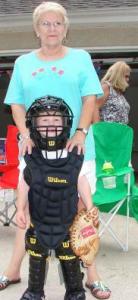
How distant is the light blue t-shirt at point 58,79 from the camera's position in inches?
99.0

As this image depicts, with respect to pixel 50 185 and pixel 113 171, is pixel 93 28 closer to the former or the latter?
pixel 113 171

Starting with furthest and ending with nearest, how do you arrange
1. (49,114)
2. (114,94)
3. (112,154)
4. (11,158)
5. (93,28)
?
(93,28), (114,94), (11,158), (112,154), (49,114)

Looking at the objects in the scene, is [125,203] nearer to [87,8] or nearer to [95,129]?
[95,129]

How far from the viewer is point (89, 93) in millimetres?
2578

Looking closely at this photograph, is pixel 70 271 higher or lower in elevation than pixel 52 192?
lower

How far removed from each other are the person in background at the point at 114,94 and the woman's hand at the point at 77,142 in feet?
6.24

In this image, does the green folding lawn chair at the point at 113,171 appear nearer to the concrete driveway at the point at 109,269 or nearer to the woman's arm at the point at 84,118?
the concrete driveway at the point at 109,269

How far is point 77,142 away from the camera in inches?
98.8

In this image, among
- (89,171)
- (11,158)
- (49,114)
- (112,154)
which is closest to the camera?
(49,114)

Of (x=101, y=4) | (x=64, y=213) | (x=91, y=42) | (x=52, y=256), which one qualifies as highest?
(x=101, y=4)

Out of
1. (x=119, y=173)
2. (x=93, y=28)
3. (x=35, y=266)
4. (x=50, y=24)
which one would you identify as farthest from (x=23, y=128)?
(x=93, y=28)

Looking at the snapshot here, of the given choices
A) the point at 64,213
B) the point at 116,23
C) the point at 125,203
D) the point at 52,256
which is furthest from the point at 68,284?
the point at 116,23

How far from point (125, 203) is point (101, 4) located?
3.07 metres

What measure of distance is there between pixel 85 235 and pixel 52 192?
0.79ft
